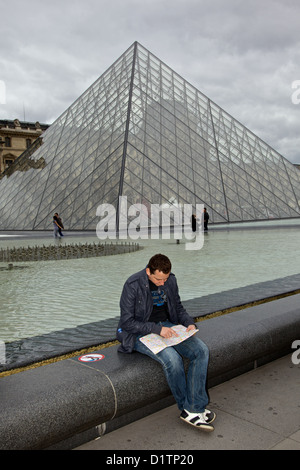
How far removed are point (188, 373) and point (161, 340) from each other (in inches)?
12.6

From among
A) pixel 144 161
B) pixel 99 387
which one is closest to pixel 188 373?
pixel 99 387

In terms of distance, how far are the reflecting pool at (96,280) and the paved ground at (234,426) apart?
206cm

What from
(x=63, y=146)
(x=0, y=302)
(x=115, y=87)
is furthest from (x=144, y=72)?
(x=0, y=302)

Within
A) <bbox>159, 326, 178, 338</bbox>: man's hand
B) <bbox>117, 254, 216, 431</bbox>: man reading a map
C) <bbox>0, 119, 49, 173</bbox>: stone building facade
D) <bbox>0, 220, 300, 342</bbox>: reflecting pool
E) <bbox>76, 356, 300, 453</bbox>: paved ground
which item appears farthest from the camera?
<bbox>0, 119, 49, 173</bbox>: stone building facade

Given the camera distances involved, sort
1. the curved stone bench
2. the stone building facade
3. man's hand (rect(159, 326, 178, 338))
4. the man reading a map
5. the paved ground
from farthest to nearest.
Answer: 1. the stone building facade
2. man's hand (rect(159, 326, 178, 338))
3. the man reading a map
4. the paved ground
5. the curved stone bench

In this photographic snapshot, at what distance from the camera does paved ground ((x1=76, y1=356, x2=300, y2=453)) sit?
2920 millimetres

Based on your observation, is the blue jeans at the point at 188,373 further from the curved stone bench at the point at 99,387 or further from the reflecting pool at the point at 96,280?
the reflecting pool at the point at 96,280

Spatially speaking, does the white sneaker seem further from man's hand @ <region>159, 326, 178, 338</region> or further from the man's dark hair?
the man's dark hair

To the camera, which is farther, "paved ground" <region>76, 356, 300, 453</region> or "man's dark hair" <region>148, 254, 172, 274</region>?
"man's dark hair" <region>148, 254, 172, 274</region>

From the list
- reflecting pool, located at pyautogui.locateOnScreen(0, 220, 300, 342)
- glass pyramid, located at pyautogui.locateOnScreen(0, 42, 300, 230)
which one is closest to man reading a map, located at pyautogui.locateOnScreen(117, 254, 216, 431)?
reflecting pool, located at pyautogui.locateOnScreen(0, 220, 300, 342)

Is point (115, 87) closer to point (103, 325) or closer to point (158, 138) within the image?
point (158, 138)

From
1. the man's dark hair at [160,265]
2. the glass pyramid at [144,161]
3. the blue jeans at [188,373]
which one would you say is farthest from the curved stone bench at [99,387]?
the glass pyramid at [144,161]

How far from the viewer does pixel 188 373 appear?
3.46m

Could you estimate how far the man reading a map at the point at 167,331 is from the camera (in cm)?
332
